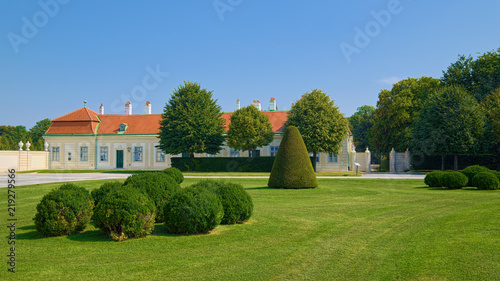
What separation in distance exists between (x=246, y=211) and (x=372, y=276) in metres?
5.02

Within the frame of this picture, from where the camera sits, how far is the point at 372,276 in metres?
6.46

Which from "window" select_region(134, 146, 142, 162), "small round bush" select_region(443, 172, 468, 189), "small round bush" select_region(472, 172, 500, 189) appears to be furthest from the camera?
"window" select_region(134, 146, 142, 162)

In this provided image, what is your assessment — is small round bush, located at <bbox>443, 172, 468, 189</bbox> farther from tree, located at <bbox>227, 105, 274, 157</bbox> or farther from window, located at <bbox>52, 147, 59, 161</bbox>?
window, located at <bbox>52, 147, 59, 161</bbox>

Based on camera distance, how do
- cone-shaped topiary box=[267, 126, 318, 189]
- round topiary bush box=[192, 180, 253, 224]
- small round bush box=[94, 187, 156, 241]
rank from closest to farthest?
small round bush box=[94, 187, 156, 241], round topiary bush box=[192, 180, 253, 224], cone-shaped topiary box=[267, 126, 318, 189]

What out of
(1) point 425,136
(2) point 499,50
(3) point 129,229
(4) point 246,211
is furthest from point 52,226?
(2) point 499,50

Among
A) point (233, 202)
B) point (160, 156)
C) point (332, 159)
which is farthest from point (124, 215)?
point (160, 156)

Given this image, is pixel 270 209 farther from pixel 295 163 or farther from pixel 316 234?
pixel 295 163

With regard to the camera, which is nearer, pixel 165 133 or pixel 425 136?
pixel 425 136

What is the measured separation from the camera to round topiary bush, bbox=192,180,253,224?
1073 cm

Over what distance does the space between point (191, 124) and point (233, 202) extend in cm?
3516

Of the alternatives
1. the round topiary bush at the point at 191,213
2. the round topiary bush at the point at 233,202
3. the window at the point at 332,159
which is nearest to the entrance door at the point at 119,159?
the window at the point at 332,159

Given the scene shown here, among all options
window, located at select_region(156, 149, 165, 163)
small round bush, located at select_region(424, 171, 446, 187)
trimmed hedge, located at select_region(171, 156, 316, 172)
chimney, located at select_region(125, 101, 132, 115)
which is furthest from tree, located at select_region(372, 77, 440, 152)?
chimney, located at select_region(125, 101, 132, 115)

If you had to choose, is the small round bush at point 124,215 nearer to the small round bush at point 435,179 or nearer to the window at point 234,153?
the small round bush at point 435,179

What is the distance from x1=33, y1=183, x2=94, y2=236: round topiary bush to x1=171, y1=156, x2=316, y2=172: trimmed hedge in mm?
32995
